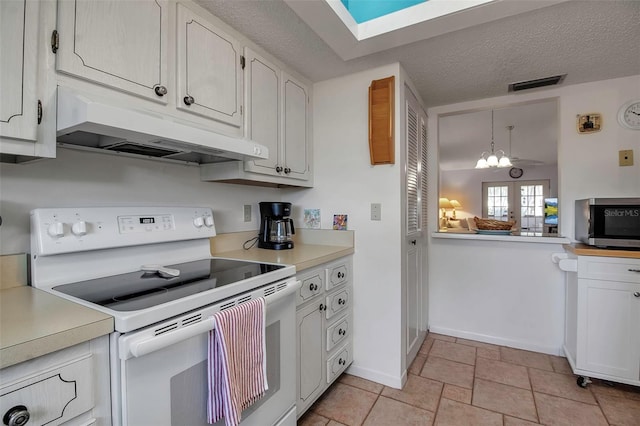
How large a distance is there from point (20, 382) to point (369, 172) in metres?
1.82

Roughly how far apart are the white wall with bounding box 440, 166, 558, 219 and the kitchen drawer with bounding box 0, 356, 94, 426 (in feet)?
26.6

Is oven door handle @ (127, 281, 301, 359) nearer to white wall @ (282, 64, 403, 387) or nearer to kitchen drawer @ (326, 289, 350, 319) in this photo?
kitchen drawer @ (326, 289, 350, 319)

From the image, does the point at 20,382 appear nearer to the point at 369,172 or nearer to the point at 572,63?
the point at 369,172

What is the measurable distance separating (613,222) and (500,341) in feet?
4.04

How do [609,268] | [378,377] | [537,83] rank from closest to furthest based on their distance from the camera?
[609,268]
[378,377]
[537,83]

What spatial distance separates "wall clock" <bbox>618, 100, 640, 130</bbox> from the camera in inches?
85.5

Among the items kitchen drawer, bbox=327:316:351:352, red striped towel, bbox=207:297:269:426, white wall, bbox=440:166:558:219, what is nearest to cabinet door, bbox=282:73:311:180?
kitchen drawer, bbox=327:316:351:352

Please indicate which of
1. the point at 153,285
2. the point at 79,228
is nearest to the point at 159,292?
the point at 153,285

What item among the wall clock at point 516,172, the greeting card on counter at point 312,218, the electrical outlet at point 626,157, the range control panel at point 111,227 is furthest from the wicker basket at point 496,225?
the wall clock at point 516,172

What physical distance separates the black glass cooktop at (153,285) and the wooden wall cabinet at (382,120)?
1015 mm

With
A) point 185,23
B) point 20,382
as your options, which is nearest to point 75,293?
point 20,382

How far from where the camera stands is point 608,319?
189 cm

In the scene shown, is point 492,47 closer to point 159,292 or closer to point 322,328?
point 322,328

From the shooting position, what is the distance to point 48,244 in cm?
107
